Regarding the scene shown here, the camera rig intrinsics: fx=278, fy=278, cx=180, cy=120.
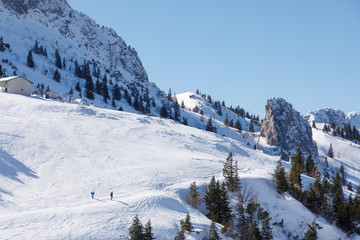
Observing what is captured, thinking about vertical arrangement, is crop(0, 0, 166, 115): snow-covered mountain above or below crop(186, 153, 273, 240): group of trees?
above

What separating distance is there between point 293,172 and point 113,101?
87892 mm

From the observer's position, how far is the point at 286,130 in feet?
539

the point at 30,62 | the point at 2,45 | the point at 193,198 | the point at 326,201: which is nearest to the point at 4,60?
the point at 30,62

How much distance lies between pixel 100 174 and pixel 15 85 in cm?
4965

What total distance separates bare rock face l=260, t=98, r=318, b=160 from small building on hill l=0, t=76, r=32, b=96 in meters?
125

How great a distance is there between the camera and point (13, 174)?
35.2 m

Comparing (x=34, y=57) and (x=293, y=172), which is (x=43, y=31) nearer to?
(x=34, y=57)

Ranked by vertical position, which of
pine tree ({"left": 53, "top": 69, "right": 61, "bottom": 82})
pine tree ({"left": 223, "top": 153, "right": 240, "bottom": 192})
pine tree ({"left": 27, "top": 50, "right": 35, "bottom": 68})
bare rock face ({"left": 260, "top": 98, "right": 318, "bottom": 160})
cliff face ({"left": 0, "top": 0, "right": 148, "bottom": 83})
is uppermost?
A: cliff face ({"left": 0, "top": 0, "right": 148, "bottom": 83})

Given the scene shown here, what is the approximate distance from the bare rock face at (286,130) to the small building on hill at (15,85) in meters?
125

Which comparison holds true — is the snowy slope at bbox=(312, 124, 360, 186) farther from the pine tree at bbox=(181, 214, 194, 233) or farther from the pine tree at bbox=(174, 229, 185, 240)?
the pine tree at bbox=(174, 229, 185, 240)

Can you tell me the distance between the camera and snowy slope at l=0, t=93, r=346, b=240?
94.2 feet

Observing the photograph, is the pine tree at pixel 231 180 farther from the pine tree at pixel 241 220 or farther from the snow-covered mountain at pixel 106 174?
the pine tree at pixel 241 220

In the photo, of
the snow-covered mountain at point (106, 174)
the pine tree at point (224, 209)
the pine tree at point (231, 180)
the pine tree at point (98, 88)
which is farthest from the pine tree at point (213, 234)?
the pine tree at point (98, 88)

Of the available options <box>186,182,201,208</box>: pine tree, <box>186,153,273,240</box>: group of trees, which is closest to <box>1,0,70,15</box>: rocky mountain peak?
<box>186,182,201,208</box>: pine tree
